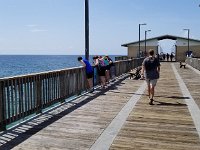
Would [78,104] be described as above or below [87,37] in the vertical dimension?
below

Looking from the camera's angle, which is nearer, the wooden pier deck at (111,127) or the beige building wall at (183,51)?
the wooden pier deck at (111,127)

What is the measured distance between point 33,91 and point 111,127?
2.28 m

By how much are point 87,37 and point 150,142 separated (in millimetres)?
7759

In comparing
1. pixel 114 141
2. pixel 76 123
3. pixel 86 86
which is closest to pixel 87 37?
pixel 86 86

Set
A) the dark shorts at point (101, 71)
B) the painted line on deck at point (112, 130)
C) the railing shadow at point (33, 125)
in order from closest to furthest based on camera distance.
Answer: the painted line on deck at point (112, 130), the railing shadow at point (33, 125), the dark shorts at point (101, 71)

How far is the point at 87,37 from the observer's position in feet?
44.2

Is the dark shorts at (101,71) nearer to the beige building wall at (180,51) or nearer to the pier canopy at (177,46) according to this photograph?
the pier canopy at (177,46)

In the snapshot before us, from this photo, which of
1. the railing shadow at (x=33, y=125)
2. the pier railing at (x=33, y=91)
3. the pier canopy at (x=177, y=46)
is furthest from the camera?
the pier canopy at (x=177, y=46)

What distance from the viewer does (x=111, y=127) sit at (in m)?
7.59

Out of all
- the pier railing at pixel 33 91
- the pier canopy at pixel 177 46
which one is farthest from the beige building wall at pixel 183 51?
the pier railing at pixel 33 91

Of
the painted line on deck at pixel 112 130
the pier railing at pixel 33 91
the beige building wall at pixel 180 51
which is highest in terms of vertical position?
the beige building wall at pixel 180 51

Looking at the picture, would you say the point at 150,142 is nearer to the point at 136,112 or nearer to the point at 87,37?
the point at 136,112

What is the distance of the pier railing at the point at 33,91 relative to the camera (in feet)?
23.5

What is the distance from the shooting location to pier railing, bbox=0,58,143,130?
282 inches
